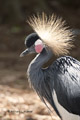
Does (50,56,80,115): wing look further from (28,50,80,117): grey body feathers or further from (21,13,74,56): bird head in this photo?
(21,13,74,56): bird head

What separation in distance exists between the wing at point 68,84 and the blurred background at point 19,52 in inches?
14.1

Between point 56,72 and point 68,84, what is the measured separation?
16 centimetres

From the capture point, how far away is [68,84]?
2730mm

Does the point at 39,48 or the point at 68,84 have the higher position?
the point at 39,48

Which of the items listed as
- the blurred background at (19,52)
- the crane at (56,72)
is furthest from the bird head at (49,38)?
the blurred background at (19,52)

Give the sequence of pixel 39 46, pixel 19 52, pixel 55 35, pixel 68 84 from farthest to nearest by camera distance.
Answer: pixel 19 52 → pixel 55 35 → pixel 39 46 → pixel 68 84

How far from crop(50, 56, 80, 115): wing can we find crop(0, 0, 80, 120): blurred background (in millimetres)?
357

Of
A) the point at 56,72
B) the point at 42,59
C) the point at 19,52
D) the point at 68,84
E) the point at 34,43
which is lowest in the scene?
the point at 68,84

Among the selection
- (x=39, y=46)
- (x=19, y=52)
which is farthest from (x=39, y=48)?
(x=19, y=52)

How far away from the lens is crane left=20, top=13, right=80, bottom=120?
2715 mm

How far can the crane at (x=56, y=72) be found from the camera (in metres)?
2.71

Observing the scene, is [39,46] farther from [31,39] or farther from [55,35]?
[55,35]

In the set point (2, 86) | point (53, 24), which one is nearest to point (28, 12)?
point (2, 86)

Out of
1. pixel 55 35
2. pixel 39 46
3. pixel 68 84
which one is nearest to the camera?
pixel 68 84
